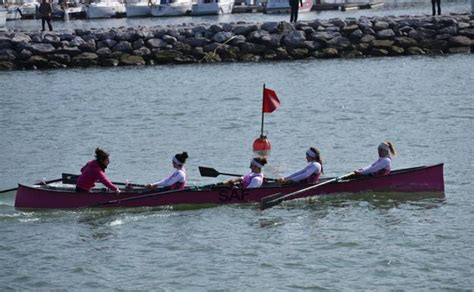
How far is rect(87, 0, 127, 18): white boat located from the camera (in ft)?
289

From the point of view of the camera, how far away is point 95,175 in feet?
79.8

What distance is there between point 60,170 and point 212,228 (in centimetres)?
772

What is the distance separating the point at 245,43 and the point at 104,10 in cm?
3954

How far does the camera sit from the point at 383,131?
34.1 m

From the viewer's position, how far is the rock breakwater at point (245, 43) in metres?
50.4

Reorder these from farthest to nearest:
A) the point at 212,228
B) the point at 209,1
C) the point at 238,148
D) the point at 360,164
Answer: the point at 209,1
the point at 238,148
the point at 360,164
the point at 212,228

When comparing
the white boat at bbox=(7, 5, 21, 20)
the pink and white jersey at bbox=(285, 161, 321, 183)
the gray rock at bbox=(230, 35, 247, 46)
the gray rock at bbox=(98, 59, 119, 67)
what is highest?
the gray rock at bbox=(230, 35, 247, 46)

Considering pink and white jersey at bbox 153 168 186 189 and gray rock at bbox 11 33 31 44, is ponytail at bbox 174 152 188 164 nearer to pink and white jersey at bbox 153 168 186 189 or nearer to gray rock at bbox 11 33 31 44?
pink and white jersey at bbox 153 168 186 189

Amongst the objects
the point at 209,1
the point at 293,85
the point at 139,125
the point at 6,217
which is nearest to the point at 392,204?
the point at 6,217

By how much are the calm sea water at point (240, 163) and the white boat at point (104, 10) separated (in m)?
38.6

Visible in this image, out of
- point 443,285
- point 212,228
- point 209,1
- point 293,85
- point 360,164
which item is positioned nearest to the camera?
point 443,285

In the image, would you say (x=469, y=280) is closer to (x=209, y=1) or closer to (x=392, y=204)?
(x=392, y=204)

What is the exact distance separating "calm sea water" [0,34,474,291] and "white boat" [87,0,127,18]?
38.6m

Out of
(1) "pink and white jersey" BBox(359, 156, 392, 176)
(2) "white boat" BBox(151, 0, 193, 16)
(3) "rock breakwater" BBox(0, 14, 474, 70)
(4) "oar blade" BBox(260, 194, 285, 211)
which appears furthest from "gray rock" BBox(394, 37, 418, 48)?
(2) "white boat" BBox(151, 0, 193, 16)
